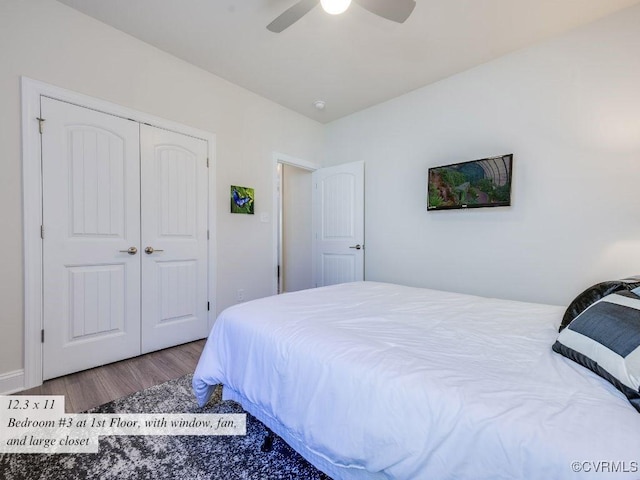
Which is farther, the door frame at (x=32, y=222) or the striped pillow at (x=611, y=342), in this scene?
the door frame at (x=32, y=222)

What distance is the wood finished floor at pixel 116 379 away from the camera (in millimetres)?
1847

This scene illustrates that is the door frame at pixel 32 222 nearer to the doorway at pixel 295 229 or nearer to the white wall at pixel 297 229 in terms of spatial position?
the doorway at pixel 295 229

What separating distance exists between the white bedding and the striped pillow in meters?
0.04

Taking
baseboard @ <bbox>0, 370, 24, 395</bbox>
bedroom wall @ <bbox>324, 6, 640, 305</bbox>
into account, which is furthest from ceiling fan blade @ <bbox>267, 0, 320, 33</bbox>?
baseboard @ <bbox>0, 370, 24, 395</bbox>

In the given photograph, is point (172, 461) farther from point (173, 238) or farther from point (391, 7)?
point (391, 7)

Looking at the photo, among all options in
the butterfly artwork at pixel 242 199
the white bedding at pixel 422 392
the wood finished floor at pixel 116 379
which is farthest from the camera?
the butterfly artwork at pixel 242 199

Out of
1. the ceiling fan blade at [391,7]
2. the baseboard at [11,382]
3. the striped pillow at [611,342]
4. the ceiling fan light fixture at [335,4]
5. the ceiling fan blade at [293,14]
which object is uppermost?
the ceiling fan blade at [293,14]

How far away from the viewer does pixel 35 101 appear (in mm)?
1980

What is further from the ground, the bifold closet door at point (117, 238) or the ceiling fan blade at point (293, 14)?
the ceiling fan blade at point (293, 14)

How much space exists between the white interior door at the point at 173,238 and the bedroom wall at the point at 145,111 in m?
0.20

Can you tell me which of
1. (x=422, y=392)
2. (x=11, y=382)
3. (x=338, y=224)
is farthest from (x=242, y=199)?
(x=422, y=392)

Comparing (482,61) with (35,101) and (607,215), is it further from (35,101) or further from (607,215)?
(35,101)

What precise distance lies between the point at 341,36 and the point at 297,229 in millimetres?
2704

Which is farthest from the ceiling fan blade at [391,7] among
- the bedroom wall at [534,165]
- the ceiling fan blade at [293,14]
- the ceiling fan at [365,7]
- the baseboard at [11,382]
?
the baseboard at [11,382]
